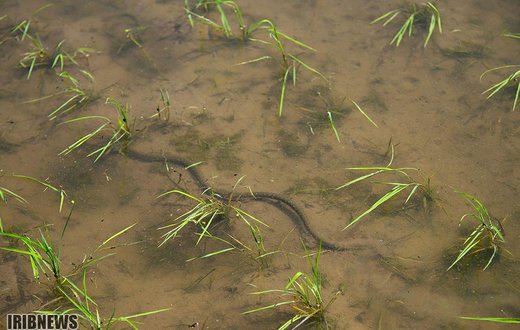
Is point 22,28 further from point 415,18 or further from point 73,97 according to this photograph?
point 415,18

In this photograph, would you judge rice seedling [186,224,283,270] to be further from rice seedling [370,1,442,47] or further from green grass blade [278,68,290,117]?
rice seedling [370,1,442,47]

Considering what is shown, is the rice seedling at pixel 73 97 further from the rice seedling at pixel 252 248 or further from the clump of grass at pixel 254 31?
the rice seedling at pixel 252 248

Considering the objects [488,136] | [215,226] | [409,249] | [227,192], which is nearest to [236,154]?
[227,192]

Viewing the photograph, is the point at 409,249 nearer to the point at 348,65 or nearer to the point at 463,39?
the point at 348,65

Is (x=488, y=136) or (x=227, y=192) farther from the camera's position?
(x=488, y=136)

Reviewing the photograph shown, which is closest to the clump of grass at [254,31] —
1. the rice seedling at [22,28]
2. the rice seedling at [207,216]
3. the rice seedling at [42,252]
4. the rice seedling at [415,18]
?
the rice seedling at [415,18]

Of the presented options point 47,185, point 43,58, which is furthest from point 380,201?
point 43,58
